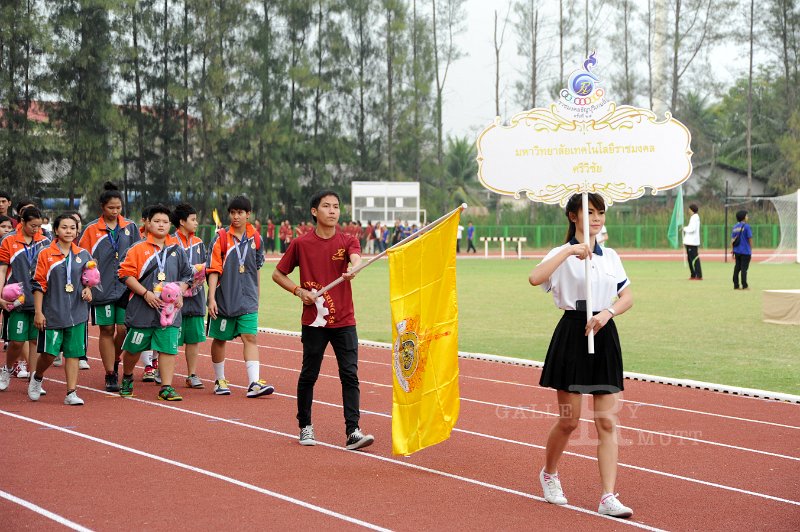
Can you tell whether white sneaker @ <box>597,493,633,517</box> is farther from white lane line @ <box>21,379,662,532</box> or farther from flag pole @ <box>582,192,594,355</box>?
flag pole @ <box>582,192,594,355</box>

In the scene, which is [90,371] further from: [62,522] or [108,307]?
[62,522]

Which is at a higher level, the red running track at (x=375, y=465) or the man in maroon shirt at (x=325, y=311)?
the man in maroon shirt at (x=325, y=311)

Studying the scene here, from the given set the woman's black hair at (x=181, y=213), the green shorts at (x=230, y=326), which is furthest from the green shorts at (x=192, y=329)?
the woman's black hair at (x=181, y=213)

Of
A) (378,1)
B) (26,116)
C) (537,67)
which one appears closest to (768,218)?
(537,67)

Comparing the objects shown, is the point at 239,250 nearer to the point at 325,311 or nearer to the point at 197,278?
the point at 197,278

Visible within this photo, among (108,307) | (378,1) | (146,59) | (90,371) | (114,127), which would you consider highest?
(378,1)

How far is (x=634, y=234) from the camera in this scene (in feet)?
201

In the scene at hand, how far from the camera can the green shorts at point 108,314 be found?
10.8m

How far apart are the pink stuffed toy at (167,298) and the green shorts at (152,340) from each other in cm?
11

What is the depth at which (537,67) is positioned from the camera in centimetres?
6506

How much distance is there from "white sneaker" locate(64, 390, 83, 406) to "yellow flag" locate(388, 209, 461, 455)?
349 cm

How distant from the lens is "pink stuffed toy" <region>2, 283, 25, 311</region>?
10344 mm

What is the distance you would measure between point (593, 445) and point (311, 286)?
89.7 inches

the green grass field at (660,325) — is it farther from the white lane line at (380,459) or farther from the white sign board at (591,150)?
the white sign board at (591,150)
